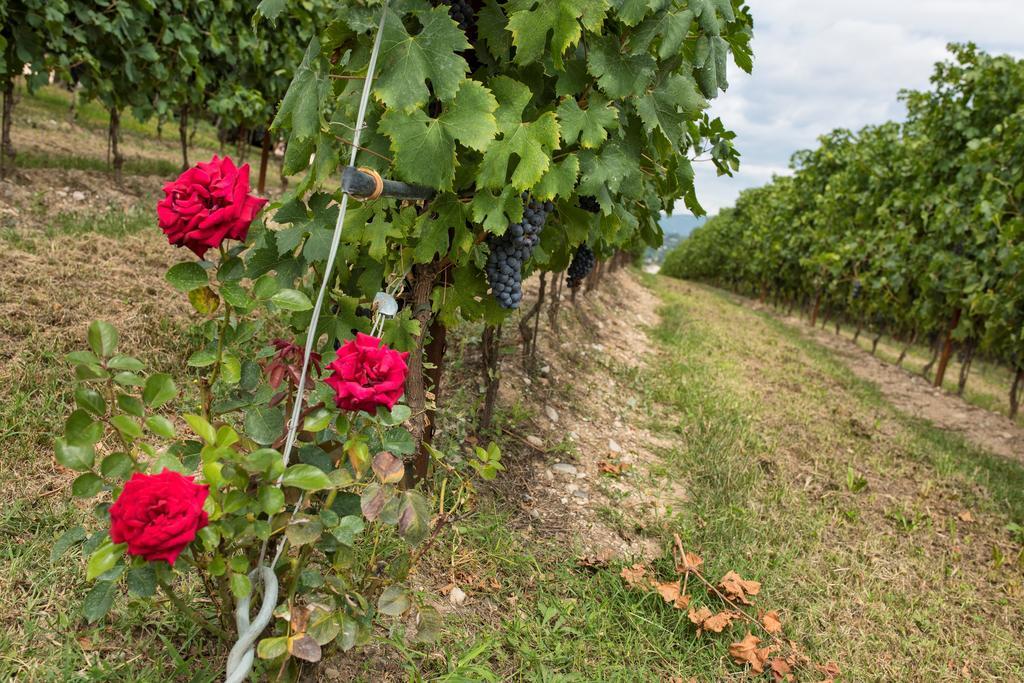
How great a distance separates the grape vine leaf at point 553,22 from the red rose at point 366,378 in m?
1.14

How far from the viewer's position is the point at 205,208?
126cm

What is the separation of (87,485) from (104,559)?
193mm

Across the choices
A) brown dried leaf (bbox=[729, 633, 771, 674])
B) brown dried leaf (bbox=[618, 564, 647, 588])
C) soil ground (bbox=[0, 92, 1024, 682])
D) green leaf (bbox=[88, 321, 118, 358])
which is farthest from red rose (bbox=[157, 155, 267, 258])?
brown dried leaf (bbox=[729, 633, 771, 674])

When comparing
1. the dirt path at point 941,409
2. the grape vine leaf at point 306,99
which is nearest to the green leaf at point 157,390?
the grape vine leaf at point 306,99

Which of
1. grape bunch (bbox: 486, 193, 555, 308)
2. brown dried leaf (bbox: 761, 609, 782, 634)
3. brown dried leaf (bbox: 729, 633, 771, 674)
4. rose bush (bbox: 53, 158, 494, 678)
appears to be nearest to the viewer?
rose bush (bbox: 53, 158, 494, 678)

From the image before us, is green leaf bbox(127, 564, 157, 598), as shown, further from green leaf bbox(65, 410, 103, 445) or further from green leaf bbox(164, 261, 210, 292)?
green leaf bbox(164, 261, 210, 292)

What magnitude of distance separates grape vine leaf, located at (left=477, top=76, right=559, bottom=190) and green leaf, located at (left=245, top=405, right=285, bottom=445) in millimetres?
930

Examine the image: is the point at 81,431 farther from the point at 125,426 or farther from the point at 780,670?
the point at 780,670

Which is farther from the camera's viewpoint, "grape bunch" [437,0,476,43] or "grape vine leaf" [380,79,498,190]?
"grape bunch" [437,0,476,43]

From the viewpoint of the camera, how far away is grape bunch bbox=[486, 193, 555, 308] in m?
2.24

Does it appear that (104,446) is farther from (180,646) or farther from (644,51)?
(644,51)

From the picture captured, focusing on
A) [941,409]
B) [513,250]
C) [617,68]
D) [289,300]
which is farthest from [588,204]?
[941,409]

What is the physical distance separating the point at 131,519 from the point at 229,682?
354mm

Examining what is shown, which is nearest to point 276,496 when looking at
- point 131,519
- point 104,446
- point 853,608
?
point 131,519
